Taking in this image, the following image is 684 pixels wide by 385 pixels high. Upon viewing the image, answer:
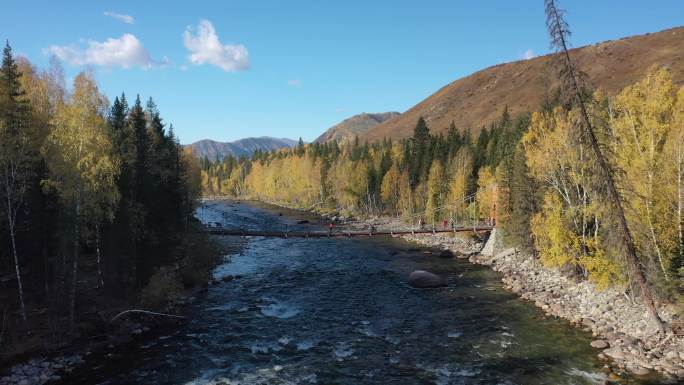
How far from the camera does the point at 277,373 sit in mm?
19234

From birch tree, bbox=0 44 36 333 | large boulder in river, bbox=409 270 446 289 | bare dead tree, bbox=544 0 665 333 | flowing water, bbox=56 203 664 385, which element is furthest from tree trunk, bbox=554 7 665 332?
birch tree, bbox=0 44 36 333

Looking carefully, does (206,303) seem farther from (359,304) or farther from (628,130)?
(628,130)

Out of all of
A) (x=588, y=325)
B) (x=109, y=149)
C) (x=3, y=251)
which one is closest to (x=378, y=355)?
(x=588, y=325)

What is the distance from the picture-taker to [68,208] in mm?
21953

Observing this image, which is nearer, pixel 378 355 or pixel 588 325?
pixel 378 355

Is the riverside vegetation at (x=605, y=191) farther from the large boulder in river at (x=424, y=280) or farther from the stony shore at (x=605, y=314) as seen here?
the large boulder in river at (x=424, y=280)

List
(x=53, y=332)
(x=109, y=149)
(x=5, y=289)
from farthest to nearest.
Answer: (x=5, y=289), (x=109, y=149), (x=53, y=332)

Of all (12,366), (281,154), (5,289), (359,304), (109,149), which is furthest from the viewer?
(281,154)

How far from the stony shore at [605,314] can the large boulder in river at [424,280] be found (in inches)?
210

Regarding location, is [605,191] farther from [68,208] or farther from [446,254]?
[446,254]

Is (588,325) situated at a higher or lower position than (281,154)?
lower

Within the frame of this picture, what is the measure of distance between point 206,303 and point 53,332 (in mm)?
9942

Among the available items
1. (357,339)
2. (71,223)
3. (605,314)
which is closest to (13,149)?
(71,223)

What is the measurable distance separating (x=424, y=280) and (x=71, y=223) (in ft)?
80.2
